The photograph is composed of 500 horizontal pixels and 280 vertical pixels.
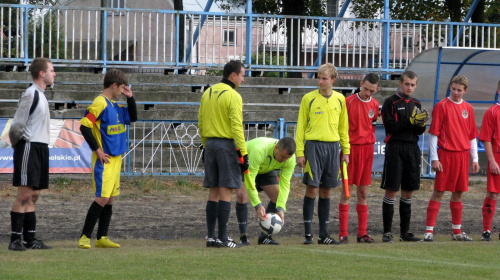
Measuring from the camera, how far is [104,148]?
9578 millimetres

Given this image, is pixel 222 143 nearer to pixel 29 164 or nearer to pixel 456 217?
pixel 29 164

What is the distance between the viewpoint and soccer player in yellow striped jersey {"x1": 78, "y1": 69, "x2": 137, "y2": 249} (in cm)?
945

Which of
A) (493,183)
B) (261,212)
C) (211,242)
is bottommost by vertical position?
(211,242)

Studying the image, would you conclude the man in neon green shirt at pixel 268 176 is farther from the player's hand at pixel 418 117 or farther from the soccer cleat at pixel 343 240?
the player's hand at pixel 418 117

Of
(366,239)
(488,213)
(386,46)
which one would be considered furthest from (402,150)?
(386,46)

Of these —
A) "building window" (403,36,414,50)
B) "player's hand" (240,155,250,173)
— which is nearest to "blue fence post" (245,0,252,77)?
"building window" (403,36,414,50)

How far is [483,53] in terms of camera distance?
16719mm

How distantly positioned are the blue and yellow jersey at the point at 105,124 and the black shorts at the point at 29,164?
2.04ft

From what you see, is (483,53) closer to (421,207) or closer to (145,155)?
(421,207)

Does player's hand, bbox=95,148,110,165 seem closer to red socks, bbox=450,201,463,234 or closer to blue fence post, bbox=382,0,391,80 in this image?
red socks, bbox=450,201,463,234

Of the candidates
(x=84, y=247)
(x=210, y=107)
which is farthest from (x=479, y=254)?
(x=84, y=247)

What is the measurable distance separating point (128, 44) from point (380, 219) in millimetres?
10409

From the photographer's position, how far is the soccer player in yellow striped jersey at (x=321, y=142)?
33.3ft

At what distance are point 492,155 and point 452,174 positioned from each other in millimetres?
702
